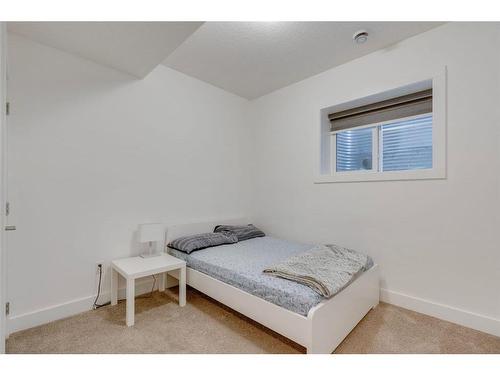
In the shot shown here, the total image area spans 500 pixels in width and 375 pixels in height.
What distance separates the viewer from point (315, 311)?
1.45 m

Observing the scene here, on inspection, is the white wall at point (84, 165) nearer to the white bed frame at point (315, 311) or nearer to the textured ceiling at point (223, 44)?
the textured ceiling at point (223, 44)

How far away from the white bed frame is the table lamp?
46 centimetres

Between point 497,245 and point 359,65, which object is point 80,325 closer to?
point 497,245

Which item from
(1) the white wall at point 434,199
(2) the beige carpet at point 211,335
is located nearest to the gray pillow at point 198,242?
(2) the beige carpet at point 211,335

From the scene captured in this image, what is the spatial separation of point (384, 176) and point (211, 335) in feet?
6.97

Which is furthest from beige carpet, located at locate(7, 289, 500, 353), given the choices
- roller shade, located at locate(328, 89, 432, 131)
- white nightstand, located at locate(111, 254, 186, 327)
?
roller shade, located at locate(328, 89, 432, 131)

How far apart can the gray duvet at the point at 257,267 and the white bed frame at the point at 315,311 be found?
0.14 ft

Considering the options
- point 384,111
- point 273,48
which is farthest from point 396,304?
point 273,48

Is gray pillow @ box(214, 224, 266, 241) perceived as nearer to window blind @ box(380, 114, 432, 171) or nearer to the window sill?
the window sill

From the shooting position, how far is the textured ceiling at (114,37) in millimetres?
1688

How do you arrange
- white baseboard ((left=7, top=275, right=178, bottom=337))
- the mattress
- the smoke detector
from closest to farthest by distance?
the mattress → white baseboard ((left=7, top=275, right=178, bottom=337)) → the smoke detector

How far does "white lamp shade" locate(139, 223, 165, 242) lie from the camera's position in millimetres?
2375

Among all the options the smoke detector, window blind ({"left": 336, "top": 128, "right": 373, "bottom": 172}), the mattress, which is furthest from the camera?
window blind ({"left": 336, "top": 128, "right": 373, "bottom": 172})
